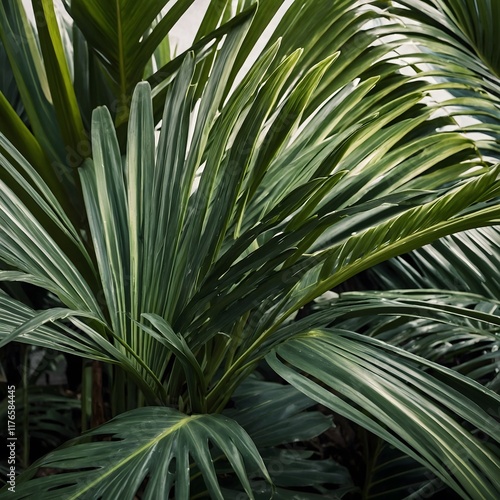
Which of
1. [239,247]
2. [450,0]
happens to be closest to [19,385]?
[239,247]

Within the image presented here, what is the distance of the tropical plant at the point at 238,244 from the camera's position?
53 centimetres

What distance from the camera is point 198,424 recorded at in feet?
1.78

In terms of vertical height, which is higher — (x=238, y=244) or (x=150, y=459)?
(x=238, y=244)

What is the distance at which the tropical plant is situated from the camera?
0.53 metres

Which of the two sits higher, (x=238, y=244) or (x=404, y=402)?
(x=238, y=244)

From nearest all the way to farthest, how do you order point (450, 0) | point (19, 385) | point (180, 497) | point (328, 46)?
point (180, 497) → point (328, 46) → point (450, 0) → point (19, 385)

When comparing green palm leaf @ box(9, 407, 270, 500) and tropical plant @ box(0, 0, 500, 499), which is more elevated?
tropical plant @ box(0, 0, 500, 499)

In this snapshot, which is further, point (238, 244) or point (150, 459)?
point (238, 244)

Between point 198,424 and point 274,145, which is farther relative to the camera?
point 274,145

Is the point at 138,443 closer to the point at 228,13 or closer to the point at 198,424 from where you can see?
the point at 198,424

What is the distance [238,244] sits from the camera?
0.62 m

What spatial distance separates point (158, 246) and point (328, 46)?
414mm

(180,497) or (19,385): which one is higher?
(19,385)

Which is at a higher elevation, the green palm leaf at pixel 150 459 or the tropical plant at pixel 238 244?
the tropical plant at pixel 238 244
